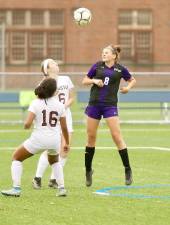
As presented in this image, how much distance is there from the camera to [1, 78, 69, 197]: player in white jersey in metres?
11.6

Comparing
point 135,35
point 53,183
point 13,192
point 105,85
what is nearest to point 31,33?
point 135,35

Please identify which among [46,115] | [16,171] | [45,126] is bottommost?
[16,171]

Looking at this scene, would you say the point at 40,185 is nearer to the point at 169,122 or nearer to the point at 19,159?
the point at 19,159

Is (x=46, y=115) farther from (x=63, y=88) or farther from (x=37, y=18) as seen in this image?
(x=37, y=18)

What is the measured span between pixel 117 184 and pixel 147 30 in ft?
144

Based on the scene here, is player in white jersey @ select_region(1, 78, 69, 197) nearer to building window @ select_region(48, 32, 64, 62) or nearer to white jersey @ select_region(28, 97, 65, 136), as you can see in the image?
white jersey @ select_region(28, 97, 65, 136)

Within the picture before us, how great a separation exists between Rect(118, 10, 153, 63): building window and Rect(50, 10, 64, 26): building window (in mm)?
3762

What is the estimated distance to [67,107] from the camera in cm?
1338

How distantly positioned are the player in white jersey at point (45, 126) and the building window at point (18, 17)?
4476 cm

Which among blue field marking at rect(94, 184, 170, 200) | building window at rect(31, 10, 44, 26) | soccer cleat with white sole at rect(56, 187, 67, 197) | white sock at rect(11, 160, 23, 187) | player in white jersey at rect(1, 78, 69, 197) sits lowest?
blue field marking at rect(94, 184, 170, 200)

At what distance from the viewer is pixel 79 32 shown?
56562mm

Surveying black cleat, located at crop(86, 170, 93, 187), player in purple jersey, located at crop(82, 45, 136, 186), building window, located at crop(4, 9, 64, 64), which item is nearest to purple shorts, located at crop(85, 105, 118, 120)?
player in purple jersey, located at crop(82, 45, 136, 186)

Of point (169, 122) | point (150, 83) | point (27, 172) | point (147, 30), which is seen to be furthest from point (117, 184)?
point (147, 30)

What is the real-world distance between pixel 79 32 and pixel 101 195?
44.8m
